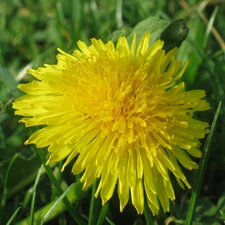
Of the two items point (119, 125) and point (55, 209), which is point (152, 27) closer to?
point (119, 125)

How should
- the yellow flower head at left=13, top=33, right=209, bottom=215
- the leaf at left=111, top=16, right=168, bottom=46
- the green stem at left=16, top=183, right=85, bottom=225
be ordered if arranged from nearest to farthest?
the yellow flower head at left=13, top=33, right=209, bottom=215, the green stem at left=16, top=183, right=85, bottom=225, the leaf at left=111, top=16, right=168, bottom=46

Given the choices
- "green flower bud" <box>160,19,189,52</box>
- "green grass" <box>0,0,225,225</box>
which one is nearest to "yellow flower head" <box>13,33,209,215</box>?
"green grass" <box>0,0,225,225</box>

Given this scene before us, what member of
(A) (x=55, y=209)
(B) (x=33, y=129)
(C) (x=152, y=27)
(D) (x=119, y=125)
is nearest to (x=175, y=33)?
(C) (x=152, y=27)

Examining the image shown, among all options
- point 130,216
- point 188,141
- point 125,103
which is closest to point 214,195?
point 130,216

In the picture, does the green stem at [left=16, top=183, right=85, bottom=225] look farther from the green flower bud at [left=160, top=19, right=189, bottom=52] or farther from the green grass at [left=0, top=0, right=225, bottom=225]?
the green flower bud at [left=160, top=19, right=189, bottom=52]

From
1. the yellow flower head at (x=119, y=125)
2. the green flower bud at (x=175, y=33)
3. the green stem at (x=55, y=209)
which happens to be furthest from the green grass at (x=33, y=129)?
the green flower bud at (x=175, y=33)

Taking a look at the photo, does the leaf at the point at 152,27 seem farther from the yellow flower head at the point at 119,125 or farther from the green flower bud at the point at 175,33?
the yellow flower head at the point at 119,125

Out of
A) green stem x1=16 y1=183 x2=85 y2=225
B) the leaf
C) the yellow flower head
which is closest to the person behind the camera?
the yellow flower head
